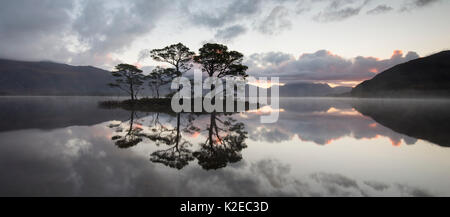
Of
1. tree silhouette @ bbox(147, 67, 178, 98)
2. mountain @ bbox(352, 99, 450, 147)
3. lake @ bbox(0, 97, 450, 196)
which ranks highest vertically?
tree silhouette @ bbox(147, 67, 178, 98)

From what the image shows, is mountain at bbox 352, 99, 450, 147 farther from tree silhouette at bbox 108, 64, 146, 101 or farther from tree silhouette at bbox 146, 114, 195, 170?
tree silhouette at bbox 108, 64, 146, 101

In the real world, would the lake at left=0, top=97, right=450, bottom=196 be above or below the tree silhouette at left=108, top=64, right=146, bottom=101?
below

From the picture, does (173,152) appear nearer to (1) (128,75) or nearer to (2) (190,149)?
(2) (190,149)

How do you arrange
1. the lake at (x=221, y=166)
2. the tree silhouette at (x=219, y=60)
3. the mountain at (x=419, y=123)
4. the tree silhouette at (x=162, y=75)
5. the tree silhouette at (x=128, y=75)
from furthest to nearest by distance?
the tree silhouette at (x=128, y=75)
the tree silhouette at (x=162, y=75)
the tree silhouette at (x=219, y=60)
the mountain at (x=419, y=123)
the lake at (x=221, y=166)

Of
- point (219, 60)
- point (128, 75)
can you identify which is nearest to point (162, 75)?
point (128, 75)

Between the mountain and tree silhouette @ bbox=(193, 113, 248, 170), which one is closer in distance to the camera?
tree silhouette @ bbox=(193, 113, 248, 170)

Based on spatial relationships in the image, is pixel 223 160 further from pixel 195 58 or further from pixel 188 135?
pixel 195 58

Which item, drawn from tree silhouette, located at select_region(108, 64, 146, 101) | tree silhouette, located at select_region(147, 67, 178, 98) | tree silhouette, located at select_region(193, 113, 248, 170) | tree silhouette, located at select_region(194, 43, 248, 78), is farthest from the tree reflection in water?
tree silhouette, located at select_region(108, 64, 146, 101)

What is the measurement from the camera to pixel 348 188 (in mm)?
6094

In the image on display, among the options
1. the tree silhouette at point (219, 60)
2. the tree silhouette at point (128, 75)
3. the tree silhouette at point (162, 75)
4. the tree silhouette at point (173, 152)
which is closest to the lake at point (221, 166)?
the tree silhouette at point (173, 152)

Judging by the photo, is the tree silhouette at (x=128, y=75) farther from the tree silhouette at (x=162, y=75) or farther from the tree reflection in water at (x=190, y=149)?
the tree reflection in water at (x=190, y=149)

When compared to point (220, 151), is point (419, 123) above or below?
above
